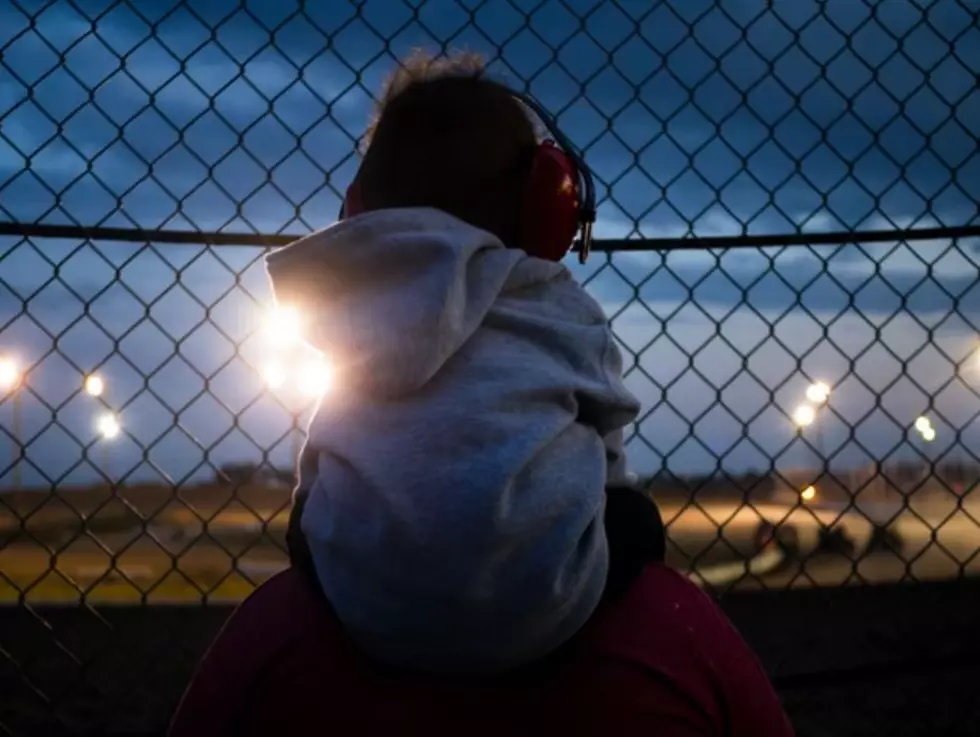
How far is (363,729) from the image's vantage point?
963 millimetres

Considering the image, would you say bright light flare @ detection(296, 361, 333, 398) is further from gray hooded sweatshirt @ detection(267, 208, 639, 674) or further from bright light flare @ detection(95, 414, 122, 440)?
gray hooded sweatshirt @ detection(267, 208, 639, 674)

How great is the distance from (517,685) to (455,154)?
1.89ft

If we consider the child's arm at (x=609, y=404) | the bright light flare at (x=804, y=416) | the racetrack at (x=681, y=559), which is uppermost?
the child's arm at (x=609, y=404)

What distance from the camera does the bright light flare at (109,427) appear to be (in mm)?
2471

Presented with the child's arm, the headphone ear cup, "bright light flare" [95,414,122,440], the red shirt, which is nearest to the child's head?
the headphone ear cup

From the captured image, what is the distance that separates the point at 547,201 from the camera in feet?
3.85

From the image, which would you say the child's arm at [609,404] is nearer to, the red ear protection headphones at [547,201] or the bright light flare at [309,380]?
the red ear protection headphones at [547,201]

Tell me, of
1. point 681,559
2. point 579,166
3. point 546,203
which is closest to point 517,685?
point 546,203

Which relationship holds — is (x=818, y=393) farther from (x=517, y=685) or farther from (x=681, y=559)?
(x=681, y=559)

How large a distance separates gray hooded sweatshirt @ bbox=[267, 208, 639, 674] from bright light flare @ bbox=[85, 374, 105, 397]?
5.35ft

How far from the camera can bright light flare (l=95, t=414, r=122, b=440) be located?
8.11 ft

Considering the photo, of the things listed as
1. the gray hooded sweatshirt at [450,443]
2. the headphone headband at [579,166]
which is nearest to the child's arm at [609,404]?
the gray hooded sweatshirt at [450,443]

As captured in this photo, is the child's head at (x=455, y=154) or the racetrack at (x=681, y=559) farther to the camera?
the racetrack at (x=681, y=559)

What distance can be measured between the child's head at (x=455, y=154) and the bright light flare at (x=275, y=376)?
1.23m
